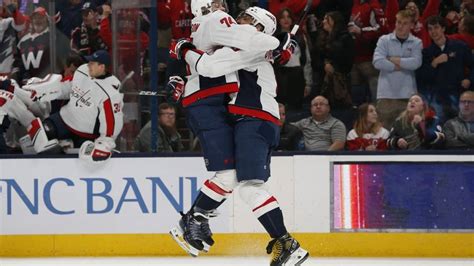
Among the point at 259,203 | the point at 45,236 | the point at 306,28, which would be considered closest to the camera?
the point at 259,203

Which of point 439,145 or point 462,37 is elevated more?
point 462,37

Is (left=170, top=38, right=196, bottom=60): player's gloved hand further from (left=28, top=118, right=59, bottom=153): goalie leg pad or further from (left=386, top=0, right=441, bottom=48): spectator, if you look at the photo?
(left=386, top=0, right=441, bottom=48): spectator

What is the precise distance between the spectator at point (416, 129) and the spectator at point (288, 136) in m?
0.59

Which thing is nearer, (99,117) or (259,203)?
(259,203)

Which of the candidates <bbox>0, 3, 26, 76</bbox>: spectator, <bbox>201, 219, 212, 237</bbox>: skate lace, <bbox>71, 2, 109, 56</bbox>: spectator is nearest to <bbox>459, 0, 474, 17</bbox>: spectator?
<bbox>71, 2, 109, 56</bbox>: spectator

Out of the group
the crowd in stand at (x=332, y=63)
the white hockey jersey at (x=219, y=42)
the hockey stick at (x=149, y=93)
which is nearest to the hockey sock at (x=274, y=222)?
the white hockey jersey at (x=219, y=42)

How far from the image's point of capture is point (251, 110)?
5.82 m

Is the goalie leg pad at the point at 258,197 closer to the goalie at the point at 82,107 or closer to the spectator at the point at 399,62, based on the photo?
the goalie at the point at 82,107

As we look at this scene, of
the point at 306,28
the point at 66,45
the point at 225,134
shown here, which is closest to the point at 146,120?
the point at 66,45

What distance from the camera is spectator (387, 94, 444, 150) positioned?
7.45m

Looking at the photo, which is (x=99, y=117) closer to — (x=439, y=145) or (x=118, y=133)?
(x=118, y=133)

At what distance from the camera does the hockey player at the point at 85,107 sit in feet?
24.1

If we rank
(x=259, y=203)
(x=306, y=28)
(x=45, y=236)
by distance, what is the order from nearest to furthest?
(x=259, y=203) → (x=45, y=236) → (x=306, y=28)

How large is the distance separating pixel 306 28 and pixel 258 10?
1.87 meters
